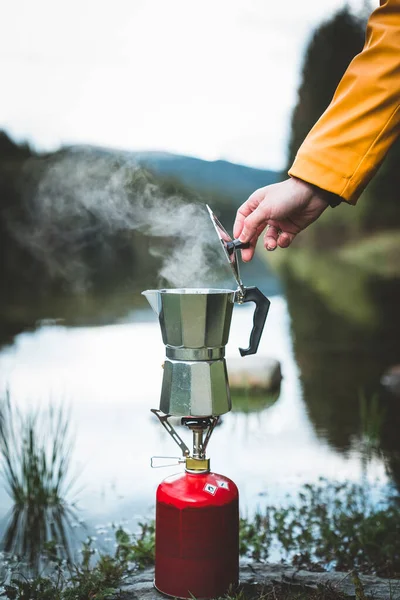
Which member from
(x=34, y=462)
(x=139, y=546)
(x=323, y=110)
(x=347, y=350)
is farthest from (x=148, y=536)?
(x=323, y=110)

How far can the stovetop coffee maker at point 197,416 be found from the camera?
1.79 meters

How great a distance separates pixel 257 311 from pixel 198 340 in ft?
0.55

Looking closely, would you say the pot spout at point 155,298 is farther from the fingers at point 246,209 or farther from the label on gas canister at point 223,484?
the label on gas canister at point 223,484

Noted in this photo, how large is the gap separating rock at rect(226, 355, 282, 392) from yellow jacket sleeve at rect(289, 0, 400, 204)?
2931 millimetres

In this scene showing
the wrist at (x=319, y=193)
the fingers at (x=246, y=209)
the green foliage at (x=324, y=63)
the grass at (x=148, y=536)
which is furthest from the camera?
the green foliage at (x=324, y=63)

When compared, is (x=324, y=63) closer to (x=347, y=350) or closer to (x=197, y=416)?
(x=347, y=350)

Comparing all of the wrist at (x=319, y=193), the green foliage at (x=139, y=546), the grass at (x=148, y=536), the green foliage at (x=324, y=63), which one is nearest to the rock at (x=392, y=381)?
the grass at (x=148, y=536)

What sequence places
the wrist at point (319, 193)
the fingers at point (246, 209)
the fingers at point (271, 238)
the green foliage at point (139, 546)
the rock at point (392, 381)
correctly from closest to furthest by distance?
1. the wrist at point (319, 193)
2. the fingers at point (246, 209)
3. the fingers at point (271, 238)
4. the green foliage at point (139, 546)
5. the rock at point (392, 381)

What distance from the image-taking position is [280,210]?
1.69 metres

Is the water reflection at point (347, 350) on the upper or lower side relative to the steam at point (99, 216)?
lower

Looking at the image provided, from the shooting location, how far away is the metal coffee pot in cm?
178

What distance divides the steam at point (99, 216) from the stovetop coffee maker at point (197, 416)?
0.65 metres

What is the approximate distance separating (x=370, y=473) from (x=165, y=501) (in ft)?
5.93

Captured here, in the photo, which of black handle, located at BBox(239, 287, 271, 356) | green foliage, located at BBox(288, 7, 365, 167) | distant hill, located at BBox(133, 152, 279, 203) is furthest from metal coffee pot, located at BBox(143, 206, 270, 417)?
green foliage, located at BBox(288, 7, 365, 167)
